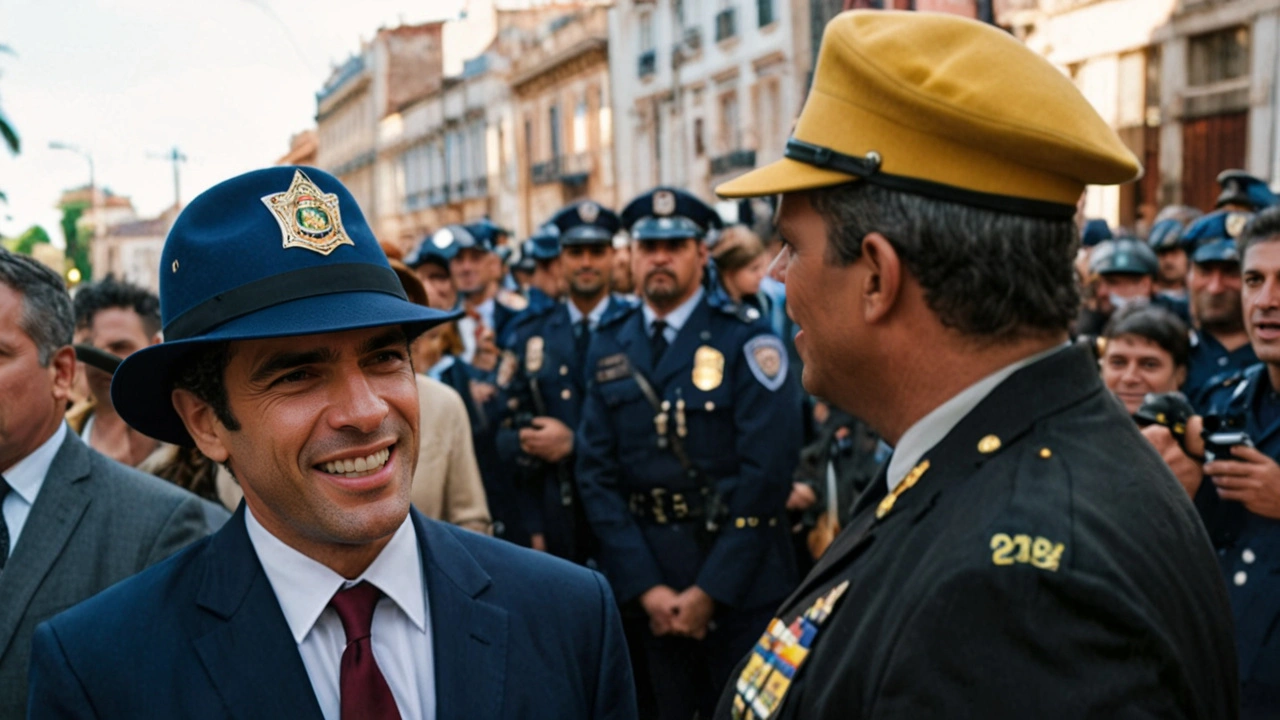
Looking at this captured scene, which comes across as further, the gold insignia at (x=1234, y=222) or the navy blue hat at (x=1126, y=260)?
the navy blue hat at (x=1126, y=260)

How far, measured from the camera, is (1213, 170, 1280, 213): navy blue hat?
7246 mm

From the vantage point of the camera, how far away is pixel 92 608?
6.31 feet

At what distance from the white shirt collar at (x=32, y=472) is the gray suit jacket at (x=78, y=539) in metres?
0.03

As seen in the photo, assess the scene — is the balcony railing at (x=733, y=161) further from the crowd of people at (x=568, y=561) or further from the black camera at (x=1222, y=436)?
the crowd of people at (x=568, y=561)

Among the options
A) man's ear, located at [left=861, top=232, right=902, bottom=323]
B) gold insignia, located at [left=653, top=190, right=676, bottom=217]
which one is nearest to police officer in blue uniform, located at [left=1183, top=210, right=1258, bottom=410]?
gold insignia, located at [left=653, top=190, right=676, bottom=217]

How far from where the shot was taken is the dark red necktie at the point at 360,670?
1.83 m

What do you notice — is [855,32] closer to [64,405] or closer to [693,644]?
[64,405]

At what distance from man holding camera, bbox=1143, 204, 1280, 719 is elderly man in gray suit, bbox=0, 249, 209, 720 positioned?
9.80 ft

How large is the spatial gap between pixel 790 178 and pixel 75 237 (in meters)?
65.2

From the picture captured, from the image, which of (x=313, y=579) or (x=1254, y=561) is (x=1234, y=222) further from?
(x=313, y=579)

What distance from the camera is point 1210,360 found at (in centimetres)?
507

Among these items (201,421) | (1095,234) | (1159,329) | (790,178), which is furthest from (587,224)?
(790,178)

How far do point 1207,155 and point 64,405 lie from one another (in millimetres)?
17049

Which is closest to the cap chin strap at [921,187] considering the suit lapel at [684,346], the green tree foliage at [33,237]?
the suit lapel at [684,346]
